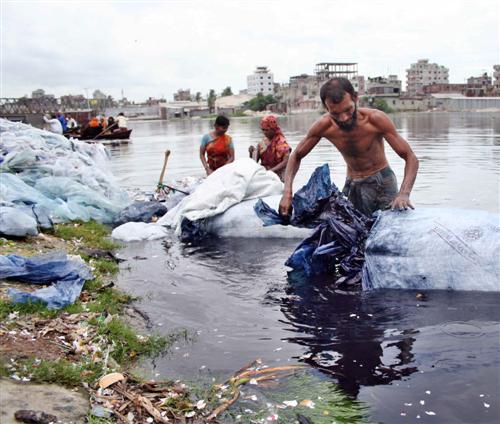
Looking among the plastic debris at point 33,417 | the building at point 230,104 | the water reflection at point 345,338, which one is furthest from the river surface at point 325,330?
the building at point 230,104

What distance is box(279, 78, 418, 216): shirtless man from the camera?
4660 mm

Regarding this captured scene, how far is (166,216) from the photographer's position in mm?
7375

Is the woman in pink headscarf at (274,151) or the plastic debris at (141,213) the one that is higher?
the woman in pink headscarf at (274,151)

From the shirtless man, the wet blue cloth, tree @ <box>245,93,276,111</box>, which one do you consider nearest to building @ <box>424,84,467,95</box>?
tree @ <box>245,93,276,111</box>

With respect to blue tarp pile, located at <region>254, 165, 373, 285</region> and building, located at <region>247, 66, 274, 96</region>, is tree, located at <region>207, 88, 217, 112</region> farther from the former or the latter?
blue tarp pile, located at <region>254, 165, 373, 285</region>

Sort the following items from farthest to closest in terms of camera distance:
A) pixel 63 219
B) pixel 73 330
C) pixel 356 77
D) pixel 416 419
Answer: pixel 356 77
pixel 63 219
pixel 73 330
pixel 416 419

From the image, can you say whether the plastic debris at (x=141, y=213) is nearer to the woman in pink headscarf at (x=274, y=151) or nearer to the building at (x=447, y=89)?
the woman in pink headscarf at (x=274, y=151)

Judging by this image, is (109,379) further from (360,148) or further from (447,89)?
(447,89)

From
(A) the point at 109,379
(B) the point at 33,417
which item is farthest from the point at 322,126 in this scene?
(B) the point at 33,417

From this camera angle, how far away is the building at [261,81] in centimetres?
12200

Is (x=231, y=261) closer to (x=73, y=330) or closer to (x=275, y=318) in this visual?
(x=275, y=318)

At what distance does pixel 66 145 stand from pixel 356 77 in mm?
82189

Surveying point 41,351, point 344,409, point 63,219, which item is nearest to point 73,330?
point 41,351

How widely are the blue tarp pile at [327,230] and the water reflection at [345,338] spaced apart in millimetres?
228
